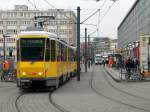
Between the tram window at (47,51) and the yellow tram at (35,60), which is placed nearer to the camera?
the yellow tram at (35,60)

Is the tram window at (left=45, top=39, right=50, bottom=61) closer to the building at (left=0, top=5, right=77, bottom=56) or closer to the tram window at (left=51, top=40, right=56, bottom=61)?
the tram window at (left=51, top=40, right=56, bottom=61)

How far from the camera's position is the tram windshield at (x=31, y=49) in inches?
1090

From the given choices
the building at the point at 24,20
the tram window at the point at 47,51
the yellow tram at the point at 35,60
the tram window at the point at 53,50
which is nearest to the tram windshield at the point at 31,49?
the yellow tram at the point at 35,60

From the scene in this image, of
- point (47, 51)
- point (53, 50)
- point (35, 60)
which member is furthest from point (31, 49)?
point (53, 50)

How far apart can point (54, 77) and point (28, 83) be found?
1.51 metres

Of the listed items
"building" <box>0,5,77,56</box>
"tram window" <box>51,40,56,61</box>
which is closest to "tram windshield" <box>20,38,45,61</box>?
"tram window" <box>51,40,56,61</box>

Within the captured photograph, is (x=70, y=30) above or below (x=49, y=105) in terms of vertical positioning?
above

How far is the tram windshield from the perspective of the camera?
90.8ft

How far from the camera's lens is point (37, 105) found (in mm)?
19875

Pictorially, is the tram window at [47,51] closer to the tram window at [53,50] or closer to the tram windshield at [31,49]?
the tram windshield at [31,49]

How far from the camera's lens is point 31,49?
91.1 feet

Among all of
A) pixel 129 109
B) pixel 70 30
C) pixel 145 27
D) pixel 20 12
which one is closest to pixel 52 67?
pixel 129 109

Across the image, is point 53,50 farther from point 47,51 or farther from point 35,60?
point 35,60

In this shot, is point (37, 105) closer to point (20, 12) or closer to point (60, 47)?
point (60, 47)
